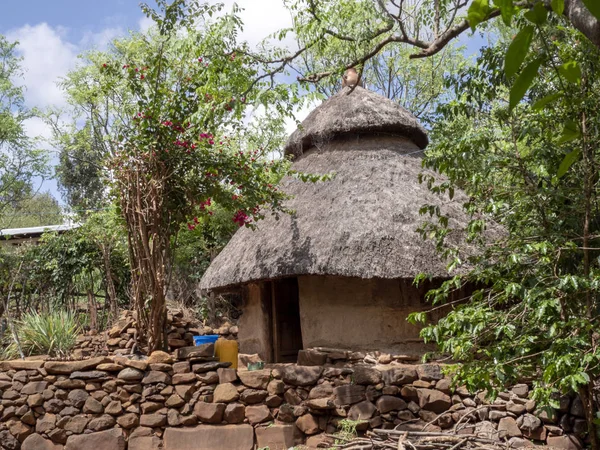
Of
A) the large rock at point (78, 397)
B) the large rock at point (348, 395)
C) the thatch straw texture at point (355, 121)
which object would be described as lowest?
the large rock at point (348, 395)

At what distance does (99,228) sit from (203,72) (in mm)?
6143

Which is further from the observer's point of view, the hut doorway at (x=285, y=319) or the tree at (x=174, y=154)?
the hut doorway at (x=285, y=319)

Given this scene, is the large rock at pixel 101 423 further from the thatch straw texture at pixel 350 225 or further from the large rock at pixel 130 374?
the thatch straw texture at pixel 350 225

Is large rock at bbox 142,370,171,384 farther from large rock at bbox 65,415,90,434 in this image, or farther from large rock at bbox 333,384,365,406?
large rock at bbox 333,384,365,406

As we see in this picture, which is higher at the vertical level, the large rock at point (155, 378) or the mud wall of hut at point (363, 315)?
the mud wall of hut at point (363, 315)

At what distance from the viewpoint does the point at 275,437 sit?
579 cm

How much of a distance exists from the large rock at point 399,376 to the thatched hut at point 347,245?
131 centimetres

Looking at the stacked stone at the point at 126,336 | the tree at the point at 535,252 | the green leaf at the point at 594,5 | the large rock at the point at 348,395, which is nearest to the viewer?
the green leaf at the point at 594,5

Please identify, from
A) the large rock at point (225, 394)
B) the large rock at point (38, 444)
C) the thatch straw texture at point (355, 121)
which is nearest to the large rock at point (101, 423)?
the large rock at point (38, 444)

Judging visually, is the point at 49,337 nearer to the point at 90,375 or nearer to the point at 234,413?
the point at 90,375

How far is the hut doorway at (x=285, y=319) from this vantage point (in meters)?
9.17

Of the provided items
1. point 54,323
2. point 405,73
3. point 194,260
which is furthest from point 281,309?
point 405,73

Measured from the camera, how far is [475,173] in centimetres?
444

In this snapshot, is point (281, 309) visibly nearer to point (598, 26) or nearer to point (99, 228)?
point (99, 228)
